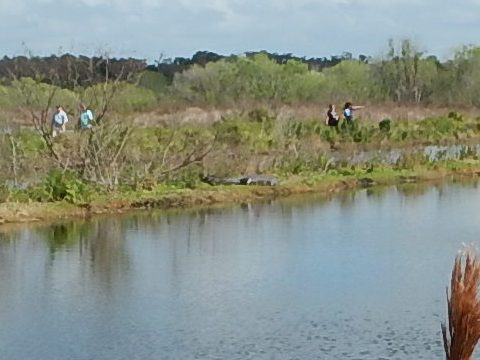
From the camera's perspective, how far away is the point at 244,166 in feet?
81.5

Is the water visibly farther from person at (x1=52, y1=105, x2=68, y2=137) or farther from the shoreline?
person at (x1=52, y1=105, x2=68, y2=137)

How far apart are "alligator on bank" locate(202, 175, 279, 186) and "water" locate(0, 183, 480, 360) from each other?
2.36 metres

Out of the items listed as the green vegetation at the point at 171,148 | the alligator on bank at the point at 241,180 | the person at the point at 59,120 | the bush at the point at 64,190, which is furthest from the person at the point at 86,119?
the alligator on bank at the point at 241,180

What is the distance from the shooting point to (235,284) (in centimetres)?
1374

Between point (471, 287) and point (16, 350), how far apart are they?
7.45 meters

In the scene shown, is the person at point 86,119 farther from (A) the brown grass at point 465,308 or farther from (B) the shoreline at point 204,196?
(A) the brown grass at point 465,308

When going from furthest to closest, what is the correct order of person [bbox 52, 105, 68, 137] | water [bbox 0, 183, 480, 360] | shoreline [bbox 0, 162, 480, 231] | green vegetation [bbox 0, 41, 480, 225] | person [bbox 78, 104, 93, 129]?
person [bbox 52, 105, 68, 137], person [bbox 78, 104, 93, 129], green vegetation [bbox 0, 41, 480, 225], shoreline [bbox 0, 162, 480, 231], water [bbox 0, 183, 480, 360]

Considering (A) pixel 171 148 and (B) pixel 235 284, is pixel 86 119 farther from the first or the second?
(B) pixel 235 284

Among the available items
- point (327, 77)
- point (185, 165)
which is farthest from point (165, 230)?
point (327, 77)

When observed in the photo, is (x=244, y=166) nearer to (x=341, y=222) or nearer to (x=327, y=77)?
(x=341, y=222)

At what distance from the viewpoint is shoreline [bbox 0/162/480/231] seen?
20.0m

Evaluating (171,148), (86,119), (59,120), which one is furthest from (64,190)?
(59,120)

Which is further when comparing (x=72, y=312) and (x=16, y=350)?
(x=72, y=312)

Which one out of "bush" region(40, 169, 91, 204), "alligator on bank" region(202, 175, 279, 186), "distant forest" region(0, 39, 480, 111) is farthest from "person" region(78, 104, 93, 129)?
"distant forest" region(0, 39, 480, 111)
